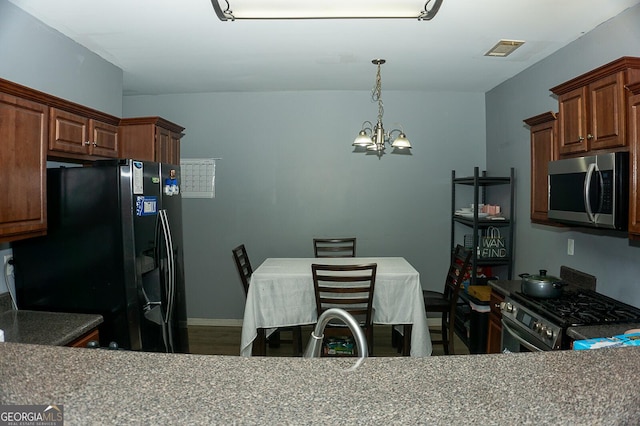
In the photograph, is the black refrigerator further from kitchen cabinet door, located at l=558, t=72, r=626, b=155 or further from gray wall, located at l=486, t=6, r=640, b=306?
gray wall, located at l=486, t=6, r=640, b=306

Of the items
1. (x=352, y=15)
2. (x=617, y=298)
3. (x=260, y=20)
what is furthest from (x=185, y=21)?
(x=617, y=298)

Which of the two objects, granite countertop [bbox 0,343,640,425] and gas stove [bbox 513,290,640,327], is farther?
gas stove [bbox 513,290,640,327]

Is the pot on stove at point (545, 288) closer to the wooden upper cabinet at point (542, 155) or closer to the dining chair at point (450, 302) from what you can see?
the wooden upper cabinet at point (542, 155)

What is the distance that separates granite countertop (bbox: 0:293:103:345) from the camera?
188 centimetres

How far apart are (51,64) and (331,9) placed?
1912mm

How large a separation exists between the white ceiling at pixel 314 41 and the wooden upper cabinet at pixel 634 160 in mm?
796

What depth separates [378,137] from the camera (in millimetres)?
3463

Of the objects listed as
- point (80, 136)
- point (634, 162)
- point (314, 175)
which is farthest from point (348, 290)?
point (80, 136)

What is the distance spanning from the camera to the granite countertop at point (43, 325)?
188 cm

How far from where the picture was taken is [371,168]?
4.53 m

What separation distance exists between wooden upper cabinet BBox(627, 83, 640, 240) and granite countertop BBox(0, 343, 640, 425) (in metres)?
1.37

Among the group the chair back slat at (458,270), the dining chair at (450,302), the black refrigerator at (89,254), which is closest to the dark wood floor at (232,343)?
the dining chair at (450,302)

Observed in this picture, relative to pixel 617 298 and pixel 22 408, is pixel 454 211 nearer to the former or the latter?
pixel 617 298

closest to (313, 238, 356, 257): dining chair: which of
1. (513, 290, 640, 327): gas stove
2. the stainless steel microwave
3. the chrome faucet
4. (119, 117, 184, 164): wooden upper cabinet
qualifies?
(119, 117, 184, 164): wooden upper cabinet
